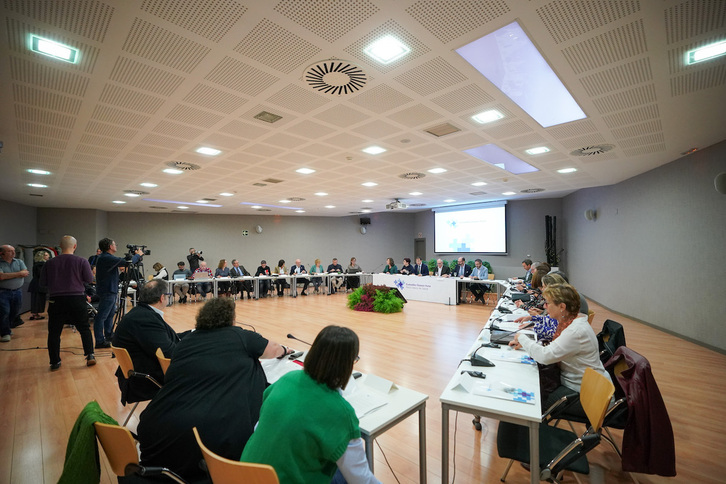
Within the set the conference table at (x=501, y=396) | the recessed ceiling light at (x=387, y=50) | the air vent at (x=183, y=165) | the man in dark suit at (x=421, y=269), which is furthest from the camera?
the man in dark suit at (x=421, y=269)

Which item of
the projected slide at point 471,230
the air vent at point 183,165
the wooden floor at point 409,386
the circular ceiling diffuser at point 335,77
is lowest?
the wooden floor at point 409,386

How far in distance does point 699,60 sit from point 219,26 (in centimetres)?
385

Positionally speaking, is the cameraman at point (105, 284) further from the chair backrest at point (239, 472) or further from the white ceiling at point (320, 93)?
the chair backrest at point (239, 472)

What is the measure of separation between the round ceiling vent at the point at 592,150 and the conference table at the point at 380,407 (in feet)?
16.7

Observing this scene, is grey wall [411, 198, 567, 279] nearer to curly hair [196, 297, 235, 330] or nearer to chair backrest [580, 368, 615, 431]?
chair backrest [580, 368, 615, 431]

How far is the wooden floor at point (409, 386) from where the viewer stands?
2.28 meters

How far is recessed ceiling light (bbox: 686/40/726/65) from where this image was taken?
260cm

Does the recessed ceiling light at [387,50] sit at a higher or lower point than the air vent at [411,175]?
higher

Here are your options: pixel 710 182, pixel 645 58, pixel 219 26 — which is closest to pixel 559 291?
pixel 645 58

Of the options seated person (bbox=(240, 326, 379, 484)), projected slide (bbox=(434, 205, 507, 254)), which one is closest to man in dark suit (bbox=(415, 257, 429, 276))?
projected slide (bbox=(434, 205, 507, 254))

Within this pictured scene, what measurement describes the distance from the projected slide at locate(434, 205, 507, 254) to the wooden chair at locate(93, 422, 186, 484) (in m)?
12.2

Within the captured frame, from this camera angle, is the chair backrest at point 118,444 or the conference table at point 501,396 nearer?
the chair backrest at point 118,444

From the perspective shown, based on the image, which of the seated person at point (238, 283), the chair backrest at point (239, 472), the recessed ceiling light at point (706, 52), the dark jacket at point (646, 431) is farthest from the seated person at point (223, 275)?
the recessed ceiling light at point (706, 52)

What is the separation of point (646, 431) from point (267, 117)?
4.22m
